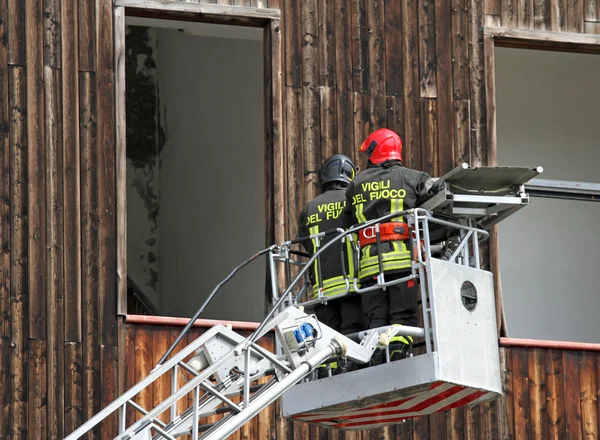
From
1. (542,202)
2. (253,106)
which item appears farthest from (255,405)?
(542,202)

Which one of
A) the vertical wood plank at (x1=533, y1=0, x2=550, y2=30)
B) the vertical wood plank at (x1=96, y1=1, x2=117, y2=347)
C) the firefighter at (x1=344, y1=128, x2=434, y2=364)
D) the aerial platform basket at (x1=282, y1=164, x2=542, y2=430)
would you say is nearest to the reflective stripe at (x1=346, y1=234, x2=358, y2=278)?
the firefighter at (x1=344, y1=128, x2=434, y2=364)

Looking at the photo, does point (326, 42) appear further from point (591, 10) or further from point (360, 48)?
point (591, 10)

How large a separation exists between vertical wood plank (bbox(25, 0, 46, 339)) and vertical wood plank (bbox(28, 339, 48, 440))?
156 mm

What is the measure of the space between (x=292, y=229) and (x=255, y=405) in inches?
221

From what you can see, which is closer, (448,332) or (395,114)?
(448,332)

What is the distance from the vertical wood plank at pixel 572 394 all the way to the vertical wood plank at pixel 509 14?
4.30 m

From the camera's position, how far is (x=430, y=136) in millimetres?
18828

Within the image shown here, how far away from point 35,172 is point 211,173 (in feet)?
22.1

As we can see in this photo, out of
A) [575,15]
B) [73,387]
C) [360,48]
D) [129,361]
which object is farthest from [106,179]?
[575,15]

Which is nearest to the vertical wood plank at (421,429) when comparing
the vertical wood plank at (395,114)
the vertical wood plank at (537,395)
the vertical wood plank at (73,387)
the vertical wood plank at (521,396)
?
the vertical wood plank at (521,396)

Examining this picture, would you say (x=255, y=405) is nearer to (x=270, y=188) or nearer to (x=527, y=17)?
(x=270, y=188)

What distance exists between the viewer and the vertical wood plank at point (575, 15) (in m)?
19.6

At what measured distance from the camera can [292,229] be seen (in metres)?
18.0

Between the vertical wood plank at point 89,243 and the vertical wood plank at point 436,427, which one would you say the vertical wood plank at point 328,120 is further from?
the vertical wood plank at point 436,427
